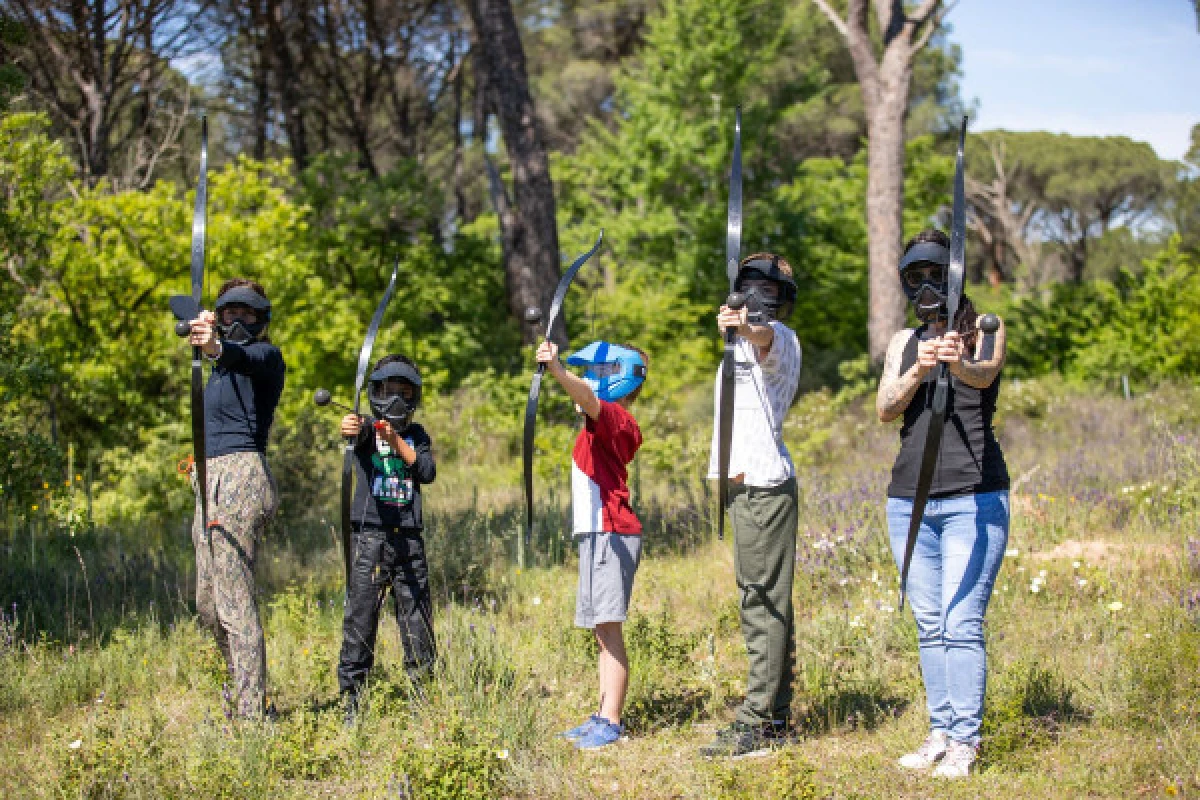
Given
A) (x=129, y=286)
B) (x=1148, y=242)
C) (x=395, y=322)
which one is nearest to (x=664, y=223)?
(x=395, y=322)

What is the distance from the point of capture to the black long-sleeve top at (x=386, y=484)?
4938 mm

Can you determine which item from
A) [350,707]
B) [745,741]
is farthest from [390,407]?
[745,741]

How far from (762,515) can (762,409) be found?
427 millimetres

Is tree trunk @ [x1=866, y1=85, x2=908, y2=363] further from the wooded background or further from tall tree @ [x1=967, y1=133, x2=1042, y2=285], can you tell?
tall tree @ [x1=967, y1=133, x2=1042, y2=285]

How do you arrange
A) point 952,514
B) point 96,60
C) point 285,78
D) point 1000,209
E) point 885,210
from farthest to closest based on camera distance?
point 1000,209 < point 285,78 < point 96,60 < point 885,210 < point 952,514

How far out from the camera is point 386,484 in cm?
498

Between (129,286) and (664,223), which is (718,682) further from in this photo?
(664,223)

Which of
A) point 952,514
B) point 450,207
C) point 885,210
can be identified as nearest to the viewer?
point 952,514

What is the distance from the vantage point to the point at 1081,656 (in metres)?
5.36

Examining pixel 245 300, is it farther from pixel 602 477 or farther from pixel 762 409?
pixel 762 409

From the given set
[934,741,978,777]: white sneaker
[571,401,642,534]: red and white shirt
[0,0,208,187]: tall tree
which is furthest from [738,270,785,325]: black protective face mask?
[0,0,208,187]: tall tree

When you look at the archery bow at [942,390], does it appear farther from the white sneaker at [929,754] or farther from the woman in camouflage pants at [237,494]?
the woman in camouflage pants at [237,494]

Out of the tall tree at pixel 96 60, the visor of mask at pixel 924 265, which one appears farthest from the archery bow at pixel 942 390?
the tall tree at pixel 96 60

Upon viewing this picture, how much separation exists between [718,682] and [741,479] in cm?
144
